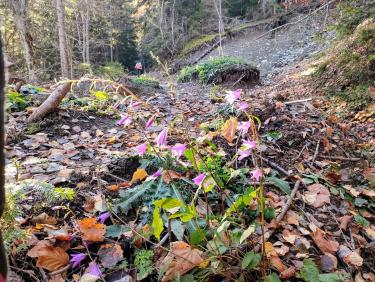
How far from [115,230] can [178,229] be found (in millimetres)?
327

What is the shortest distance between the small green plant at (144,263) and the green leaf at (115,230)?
0.15 m

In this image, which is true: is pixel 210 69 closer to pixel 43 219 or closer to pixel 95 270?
pixel 43 219

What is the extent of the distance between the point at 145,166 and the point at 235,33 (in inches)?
801

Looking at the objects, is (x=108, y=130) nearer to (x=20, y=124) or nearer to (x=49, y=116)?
(x=49, y=116)

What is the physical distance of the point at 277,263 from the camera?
169cm

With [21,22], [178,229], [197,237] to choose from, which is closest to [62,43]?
[21,22]

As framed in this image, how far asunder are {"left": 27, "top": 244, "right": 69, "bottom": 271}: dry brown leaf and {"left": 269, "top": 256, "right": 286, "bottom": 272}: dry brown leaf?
989 mm

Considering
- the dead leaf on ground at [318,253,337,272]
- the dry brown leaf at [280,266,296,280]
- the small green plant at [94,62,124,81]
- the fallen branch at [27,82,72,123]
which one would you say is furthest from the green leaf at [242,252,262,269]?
the small green plant at [94,62,124,81]

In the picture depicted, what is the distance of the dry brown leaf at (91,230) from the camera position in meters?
1.69

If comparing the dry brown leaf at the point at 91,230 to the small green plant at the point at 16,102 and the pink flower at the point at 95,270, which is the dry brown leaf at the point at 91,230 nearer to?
the pink flower at the point at 95,270

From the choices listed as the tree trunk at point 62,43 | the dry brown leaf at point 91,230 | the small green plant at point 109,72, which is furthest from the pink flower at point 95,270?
the tree trunk at point 62,43

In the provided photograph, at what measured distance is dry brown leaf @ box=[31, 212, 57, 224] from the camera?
71.3 inches

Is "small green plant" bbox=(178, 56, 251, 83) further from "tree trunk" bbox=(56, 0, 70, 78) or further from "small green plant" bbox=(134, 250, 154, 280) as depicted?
"small green plant" bbox=(134, 250, 154, 280)

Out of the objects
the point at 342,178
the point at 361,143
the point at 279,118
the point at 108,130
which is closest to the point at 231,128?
the point at 342,178
